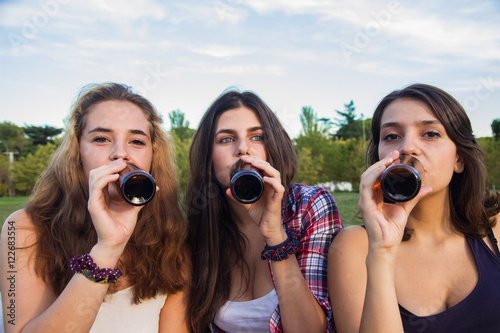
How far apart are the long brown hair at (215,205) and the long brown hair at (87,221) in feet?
0.64

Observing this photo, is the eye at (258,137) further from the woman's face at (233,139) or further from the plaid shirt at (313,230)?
the plaid shirt at (313,230)

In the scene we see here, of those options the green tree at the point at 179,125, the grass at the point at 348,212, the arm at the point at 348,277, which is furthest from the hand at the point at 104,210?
the green tree at the point at 179,125

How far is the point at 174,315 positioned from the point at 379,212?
1797 mm

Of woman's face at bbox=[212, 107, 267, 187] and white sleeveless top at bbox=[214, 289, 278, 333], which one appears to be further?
woman's face at bbox=[212, 107, 267, 187]

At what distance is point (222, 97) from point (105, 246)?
170cm

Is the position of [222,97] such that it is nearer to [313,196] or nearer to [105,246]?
[313,196]

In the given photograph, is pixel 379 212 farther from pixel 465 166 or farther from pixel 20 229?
pixel 20 229

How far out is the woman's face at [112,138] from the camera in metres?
2.67

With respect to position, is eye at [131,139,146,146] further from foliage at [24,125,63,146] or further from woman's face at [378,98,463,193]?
foliage at [24,125,63,146]

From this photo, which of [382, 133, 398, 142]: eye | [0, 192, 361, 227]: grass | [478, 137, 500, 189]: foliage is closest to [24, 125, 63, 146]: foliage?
[0, 192, 361, 227]: grass

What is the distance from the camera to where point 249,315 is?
9.14 feet

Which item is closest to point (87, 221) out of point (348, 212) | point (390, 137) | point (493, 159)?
point (390, 137)

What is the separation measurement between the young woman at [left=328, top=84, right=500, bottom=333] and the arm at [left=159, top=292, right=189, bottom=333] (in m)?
1.22

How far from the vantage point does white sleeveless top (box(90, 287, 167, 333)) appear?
2.65 m
